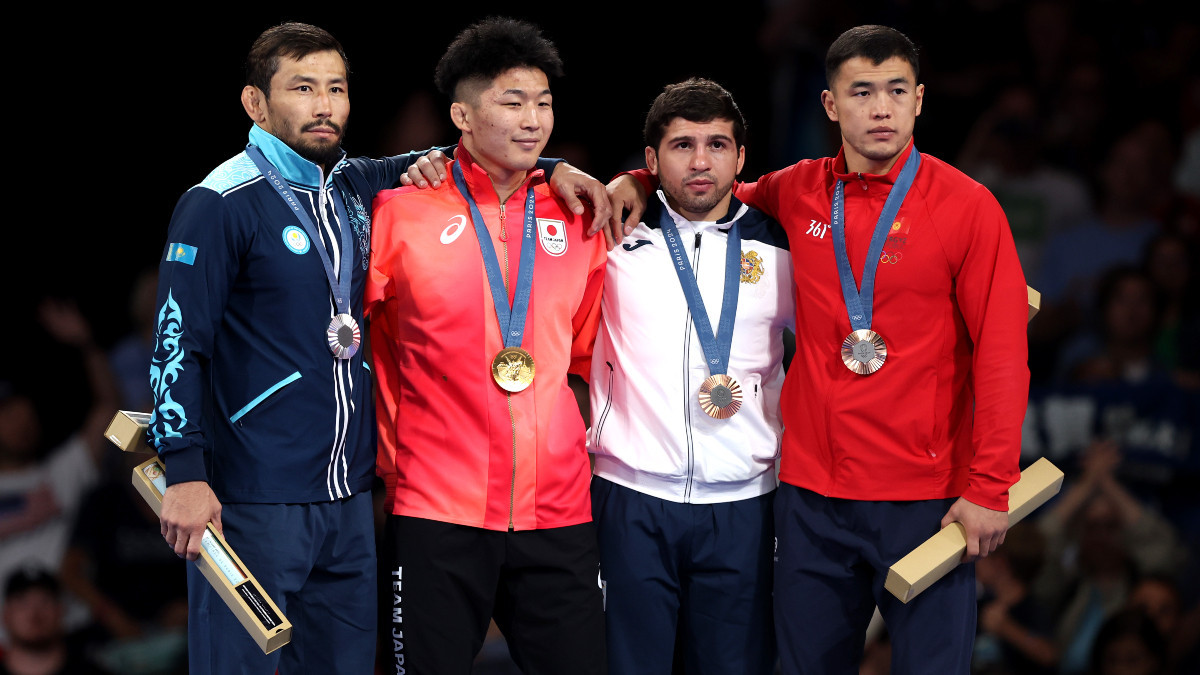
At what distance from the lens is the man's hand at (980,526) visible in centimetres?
307

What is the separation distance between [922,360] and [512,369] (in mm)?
1118

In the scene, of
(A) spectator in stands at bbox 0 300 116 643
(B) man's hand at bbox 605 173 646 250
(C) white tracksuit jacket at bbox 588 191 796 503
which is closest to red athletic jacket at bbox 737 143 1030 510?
(C) white tracksuit jacket at bbox 588 191 796 503

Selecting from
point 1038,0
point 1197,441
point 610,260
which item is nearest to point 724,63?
point 1038,0

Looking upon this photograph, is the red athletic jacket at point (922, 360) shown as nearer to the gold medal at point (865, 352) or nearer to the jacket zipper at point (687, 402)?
the gold medal at point (865, 352)

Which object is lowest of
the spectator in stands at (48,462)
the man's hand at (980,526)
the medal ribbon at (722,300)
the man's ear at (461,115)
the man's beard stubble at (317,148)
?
the spectator in stands at (48,462)

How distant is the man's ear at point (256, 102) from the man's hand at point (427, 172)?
441 millimetres

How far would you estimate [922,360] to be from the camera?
3209 millimetres

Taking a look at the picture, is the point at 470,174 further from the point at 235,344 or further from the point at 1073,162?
the point at 1073,162

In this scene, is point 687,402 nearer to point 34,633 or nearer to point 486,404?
point 486,404

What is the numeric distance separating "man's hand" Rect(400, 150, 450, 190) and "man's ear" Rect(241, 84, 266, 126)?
0.44 meters

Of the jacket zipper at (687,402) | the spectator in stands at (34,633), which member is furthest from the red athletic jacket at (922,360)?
the spectator in stands at (34,633)

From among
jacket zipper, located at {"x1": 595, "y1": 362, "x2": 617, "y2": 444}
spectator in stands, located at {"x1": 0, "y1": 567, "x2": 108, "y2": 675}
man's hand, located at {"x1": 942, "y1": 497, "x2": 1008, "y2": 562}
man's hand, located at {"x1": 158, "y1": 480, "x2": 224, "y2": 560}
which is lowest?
spectator in stands, located at {"x1": 0, "y1": 567, "x2": 108, "y2": 675}

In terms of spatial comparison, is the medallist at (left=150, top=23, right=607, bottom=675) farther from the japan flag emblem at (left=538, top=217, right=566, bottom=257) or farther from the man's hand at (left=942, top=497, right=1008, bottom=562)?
the man's hand at (left=942, top=497, right=1008, bottom=562)

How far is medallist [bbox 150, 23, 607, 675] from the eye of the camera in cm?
288
